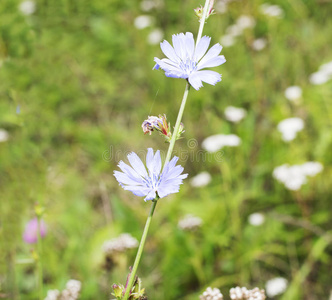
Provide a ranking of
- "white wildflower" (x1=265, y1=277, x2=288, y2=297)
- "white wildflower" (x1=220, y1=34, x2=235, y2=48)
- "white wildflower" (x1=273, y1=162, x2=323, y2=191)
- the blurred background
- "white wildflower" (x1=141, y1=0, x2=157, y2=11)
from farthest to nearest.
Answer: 1. "white wildflower" (x1=141, y1=0, x2=157, y2=11)
2. "white wildflower" (x1=220, y1=34, x2=235, y2=48)
3. the blurred background
4. "white wildflower" (x1=273, y1=162, x2=323, y2=191)
5. "white wildflower" (x1=265, y1=277, x2=288, y2=297)

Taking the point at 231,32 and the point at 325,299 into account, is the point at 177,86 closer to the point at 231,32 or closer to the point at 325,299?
the point at 231,32

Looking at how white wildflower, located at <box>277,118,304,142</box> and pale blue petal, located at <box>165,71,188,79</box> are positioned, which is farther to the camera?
white wildflower, located at <box>277,118,304,142</box>

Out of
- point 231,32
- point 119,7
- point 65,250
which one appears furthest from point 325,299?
point 119,7

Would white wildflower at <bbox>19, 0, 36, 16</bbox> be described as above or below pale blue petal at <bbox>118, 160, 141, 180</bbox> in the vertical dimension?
above

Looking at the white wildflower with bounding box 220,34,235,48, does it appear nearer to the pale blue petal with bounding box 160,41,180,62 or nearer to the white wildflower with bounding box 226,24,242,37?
the white wildflower with bounding box 226,24,242,37

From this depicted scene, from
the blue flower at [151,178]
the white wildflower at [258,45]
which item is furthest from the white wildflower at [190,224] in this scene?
the white wildflower at [258,45]

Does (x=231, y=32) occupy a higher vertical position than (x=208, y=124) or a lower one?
higher

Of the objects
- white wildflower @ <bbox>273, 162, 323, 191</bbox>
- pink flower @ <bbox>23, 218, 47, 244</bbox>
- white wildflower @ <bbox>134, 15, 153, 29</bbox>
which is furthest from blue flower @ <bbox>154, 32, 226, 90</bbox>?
white wildflower @ <bbox>134, 15, 153, 29</bbox>
